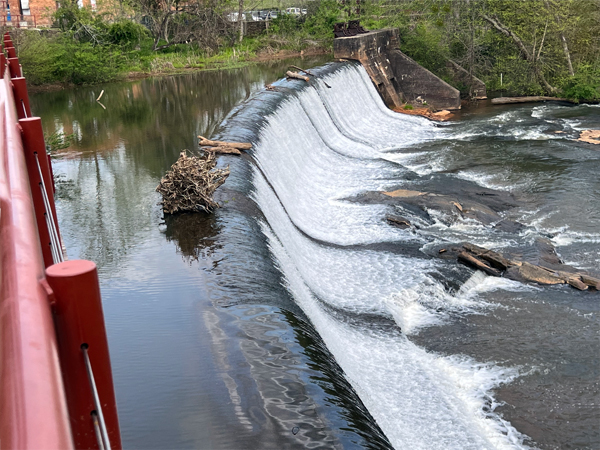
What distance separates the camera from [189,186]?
895cm

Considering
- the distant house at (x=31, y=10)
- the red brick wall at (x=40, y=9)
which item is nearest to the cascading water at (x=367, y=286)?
the distant house at (x=31, y=10)

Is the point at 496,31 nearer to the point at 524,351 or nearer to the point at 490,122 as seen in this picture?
the point at 490,122

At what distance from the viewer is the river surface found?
16.8 ft

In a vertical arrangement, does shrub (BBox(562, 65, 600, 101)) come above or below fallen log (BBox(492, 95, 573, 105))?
above

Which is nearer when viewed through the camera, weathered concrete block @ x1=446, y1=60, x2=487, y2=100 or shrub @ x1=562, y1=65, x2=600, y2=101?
shrub @ x1=562, y1=65, x2=600, y2=101

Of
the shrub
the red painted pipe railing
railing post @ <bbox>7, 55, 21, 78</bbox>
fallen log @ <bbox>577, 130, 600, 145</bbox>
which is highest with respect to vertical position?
railing post @ <bbox>7, 55, 21, 78</bbox>

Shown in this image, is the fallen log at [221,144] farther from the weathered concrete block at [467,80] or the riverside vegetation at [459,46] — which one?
the weathered concrete block at [467,80]

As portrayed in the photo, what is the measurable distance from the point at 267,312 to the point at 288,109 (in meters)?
10.1

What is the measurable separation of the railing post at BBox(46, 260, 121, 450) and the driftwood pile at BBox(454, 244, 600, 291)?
9.15m

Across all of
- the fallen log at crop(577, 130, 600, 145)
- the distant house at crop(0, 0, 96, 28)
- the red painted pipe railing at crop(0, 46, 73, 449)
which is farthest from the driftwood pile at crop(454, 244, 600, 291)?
the distant house at crop(0, 0, 96, 28)

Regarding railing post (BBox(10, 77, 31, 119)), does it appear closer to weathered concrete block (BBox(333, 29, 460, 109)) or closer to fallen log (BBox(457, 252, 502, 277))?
fallen log (BBox(457, 252, 502, 277))

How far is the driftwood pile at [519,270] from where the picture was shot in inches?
372

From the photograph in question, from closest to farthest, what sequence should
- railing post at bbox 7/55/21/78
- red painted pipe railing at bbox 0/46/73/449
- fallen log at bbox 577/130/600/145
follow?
red painted pipe railing at bbox 0/46/73/449 < railing post at bbox 7/55/21/78 < fallen log at bbox 577/130/600/145

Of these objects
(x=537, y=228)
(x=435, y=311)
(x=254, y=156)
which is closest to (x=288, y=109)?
(x=254, y=156)
